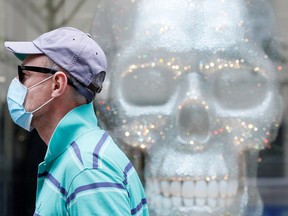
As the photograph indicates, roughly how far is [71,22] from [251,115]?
89 cm

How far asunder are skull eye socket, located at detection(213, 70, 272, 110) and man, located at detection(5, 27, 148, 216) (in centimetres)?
135

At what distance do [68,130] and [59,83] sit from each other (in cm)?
9

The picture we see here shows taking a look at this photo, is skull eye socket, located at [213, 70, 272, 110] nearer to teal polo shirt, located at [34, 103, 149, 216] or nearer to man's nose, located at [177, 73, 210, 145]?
man's nose, located at [177, 73, 210, 145]

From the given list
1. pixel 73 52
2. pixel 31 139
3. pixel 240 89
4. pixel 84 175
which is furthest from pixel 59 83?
pixel 31 139

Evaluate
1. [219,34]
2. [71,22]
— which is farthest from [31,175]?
[219,34]

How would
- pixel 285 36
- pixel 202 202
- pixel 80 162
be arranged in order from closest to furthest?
pixel 80 162 < pixel 202 202 < pixel 285 36

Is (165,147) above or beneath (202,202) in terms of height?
above

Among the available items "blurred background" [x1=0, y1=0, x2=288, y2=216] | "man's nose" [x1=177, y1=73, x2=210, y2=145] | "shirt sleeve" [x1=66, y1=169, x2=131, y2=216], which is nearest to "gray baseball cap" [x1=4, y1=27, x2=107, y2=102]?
"shirt sleeve" [x1=66, y1=169, x2=131, y2=216]

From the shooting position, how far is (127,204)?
123cm

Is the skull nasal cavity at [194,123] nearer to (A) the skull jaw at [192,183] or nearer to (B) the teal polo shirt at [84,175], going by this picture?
(A) the skull jaw at [192,183]

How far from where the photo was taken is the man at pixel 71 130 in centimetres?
121

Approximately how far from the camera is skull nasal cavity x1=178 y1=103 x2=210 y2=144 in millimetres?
2617

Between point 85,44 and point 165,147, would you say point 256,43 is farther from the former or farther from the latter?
point 85,44

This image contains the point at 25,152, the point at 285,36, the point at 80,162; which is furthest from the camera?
the point at 25,152
